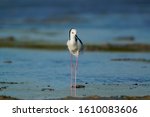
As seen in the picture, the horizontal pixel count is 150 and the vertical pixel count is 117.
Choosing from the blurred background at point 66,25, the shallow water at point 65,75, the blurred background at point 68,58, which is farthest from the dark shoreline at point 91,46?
the shallow water at point 65,75

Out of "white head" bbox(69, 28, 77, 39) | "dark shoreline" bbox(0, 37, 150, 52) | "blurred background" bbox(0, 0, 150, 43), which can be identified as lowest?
"dark shoreline" bbox(0, 37, 150, 52)

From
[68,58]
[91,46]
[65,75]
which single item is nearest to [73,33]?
[65,75]

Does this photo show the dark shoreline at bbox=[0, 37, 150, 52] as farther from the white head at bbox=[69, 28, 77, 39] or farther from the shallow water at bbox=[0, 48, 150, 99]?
the white head at bbox=[69, 28, 77, 39]

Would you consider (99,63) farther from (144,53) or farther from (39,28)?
(39,28)

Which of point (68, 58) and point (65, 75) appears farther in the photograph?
point (68, 58)

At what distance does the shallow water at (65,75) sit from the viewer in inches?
580

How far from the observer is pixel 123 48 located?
23297mm

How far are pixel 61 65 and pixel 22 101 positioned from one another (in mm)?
5414

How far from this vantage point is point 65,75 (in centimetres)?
1675

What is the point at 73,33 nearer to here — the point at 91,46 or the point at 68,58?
the point at 68,58

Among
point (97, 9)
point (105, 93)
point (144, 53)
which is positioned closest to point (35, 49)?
point (144, 53)

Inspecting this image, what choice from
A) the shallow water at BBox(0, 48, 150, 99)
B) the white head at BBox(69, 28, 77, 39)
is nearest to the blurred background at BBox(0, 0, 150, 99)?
the shallow water at BBox(0, 48, 150, 99)

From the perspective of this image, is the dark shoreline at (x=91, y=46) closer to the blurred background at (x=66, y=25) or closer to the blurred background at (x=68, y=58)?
the blurred background at (x=68, y=58)

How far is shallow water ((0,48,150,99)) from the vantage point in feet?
48.4
